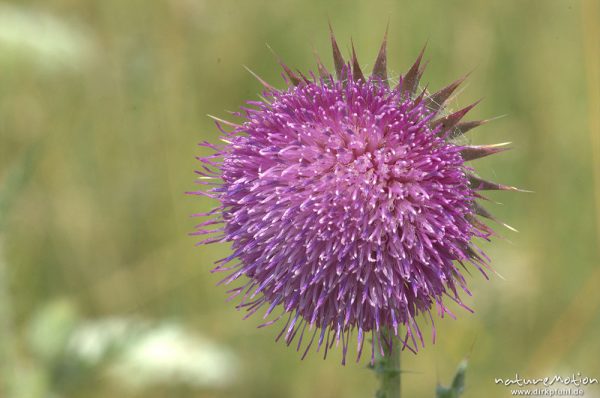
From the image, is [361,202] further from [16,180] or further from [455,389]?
[16,180]

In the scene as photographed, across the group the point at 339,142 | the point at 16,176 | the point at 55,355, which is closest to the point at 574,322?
the point at 339,142

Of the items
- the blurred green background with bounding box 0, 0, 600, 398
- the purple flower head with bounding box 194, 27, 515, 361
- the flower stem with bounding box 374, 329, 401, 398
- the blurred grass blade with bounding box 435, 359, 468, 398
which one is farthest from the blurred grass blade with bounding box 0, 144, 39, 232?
the blurred grass blade with bounding box 435, 359, 468, 398

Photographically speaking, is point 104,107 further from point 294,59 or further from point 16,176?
point 16,176

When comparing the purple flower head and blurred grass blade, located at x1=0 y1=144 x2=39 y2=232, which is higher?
blurred grass blade, located at x1=0 y1=144 x2=39 y2=232

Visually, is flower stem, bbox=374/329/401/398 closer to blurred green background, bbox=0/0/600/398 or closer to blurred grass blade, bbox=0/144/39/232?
blurred green background, bbox=0/0/600/398

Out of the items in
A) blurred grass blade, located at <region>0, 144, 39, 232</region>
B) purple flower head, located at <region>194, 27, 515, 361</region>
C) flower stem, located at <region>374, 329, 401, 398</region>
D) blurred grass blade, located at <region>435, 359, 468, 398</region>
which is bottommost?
blurred grass blade, located at <region>435, 359, 468, 398</region>

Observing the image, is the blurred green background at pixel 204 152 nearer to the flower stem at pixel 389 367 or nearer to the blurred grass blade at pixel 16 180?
the blurred grass blade at pixel 16 180

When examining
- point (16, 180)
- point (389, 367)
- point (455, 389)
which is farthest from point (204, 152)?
point (455, 389)

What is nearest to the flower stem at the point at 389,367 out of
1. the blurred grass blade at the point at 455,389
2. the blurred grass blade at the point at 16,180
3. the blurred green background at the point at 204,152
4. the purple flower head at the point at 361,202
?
the purple flower head at the point at 361,202
